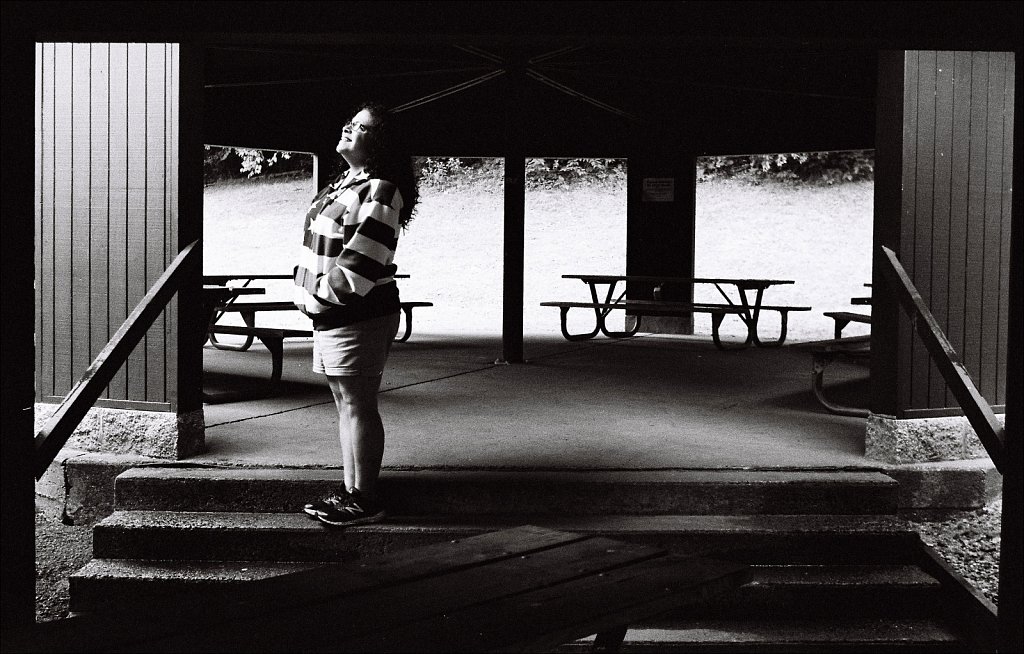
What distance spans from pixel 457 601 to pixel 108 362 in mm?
2082

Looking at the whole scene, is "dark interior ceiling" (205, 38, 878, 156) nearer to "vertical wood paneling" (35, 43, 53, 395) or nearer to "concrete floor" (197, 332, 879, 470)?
"vertical wood paneling" (35, 43, 53, 395)

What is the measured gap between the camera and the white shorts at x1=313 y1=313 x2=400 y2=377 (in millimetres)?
3555

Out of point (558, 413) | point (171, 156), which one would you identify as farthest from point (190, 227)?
point (558, 413)

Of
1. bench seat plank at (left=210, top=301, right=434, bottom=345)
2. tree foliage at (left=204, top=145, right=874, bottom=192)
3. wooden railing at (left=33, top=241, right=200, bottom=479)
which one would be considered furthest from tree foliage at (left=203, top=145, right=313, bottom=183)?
wooden railing at (left=33, top=241, right=200, bottom=479)

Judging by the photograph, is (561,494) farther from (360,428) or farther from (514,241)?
(514,241)

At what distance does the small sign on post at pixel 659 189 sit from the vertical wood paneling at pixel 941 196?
650cm

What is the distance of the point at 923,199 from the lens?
176 inches

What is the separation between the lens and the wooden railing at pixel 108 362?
3170 mm

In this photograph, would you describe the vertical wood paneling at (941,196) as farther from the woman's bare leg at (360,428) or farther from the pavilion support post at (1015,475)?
the woman's bare leg at (360,428)

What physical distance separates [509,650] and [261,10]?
1.69m

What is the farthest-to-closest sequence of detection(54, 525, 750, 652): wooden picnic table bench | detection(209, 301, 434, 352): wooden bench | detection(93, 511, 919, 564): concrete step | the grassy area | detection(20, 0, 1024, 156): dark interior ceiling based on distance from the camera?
the grassy area < detection(209, 301, 434, 352): wooden bench < detection(93, 511, 919, 564): concrete step < detection(20, 0, 1024, 156): dark interior ceiling < detection(54, 525, 750, 652): wooden picnic table bench

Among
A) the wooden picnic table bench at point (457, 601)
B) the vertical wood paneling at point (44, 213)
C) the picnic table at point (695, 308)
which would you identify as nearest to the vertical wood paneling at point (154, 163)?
the vertical wood paneling at point (44, 213)

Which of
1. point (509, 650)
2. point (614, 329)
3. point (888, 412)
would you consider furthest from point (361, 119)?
point (614, 329)

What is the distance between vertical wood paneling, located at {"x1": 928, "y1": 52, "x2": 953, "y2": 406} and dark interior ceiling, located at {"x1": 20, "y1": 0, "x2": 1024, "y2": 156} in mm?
1124
